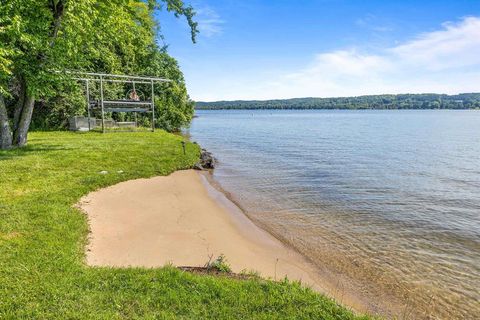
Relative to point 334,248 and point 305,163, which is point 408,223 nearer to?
point 334,248

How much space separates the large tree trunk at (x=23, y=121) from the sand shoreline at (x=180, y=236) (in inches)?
283

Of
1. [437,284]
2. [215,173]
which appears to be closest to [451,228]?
[437,284]

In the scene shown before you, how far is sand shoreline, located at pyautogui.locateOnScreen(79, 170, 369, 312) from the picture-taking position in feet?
21.2

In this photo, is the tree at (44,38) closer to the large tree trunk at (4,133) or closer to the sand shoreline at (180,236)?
the large tree trunk at (4,133)

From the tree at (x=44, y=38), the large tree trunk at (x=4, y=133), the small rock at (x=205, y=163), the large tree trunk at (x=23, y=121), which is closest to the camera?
the tree at (x=44, y=38)

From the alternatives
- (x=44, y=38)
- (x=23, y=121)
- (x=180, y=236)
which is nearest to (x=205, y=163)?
(x=23, y=121)

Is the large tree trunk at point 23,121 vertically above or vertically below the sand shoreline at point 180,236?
above

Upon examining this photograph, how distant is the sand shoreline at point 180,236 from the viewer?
647 cm

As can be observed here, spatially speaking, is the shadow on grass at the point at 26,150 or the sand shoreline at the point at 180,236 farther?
the shadow on grass at the point at 26,150

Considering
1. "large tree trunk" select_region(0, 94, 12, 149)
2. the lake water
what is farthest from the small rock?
"large tree trunk" select_region(0, 94, 12, 149)

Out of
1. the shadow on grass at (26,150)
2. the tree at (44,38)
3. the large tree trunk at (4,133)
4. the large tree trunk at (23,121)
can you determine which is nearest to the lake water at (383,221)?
the shadow on grass at (26,150)

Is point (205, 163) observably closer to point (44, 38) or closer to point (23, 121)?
point (23, 121)

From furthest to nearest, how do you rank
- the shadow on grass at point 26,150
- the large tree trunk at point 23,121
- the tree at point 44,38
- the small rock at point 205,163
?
1. the small rock at point 205,163
2. the large tree trunk at point 23,121
3. the shadow on grass at point 26,150
4. the tree at point 44,38

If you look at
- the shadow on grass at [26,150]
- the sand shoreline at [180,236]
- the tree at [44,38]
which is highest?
the tree at [44,38]
